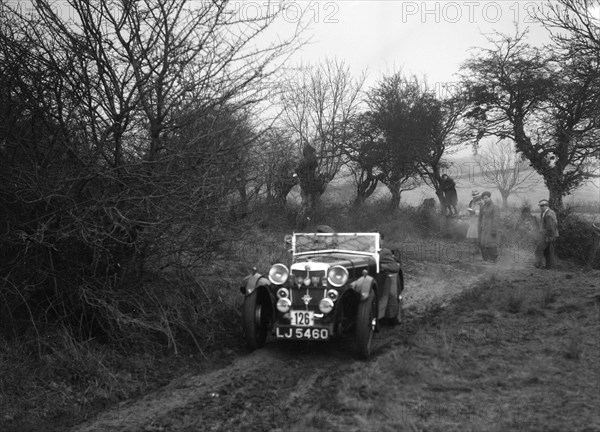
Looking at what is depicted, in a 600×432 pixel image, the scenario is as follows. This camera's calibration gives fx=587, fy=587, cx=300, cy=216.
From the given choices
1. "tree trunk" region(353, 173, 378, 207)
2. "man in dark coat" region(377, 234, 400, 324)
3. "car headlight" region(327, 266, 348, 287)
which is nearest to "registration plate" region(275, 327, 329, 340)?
"car headlight" region(327, 266, 348, 287)

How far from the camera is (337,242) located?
28.9 feet

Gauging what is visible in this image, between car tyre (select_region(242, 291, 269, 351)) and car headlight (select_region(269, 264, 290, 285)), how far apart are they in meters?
0.28

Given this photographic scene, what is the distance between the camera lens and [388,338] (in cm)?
823

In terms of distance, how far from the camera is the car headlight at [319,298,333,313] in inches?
275

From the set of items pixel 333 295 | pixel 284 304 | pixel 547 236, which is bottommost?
pixel 284 304

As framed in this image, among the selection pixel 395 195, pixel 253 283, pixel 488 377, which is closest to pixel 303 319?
pixel 253 283

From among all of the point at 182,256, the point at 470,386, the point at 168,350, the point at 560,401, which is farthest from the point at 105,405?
the point at 560,401

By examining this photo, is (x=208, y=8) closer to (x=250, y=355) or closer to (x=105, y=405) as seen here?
(x=250, y=355)

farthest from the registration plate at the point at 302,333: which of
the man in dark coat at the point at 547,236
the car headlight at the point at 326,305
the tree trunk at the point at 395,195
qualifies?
the tree trunk at the point at 395,195

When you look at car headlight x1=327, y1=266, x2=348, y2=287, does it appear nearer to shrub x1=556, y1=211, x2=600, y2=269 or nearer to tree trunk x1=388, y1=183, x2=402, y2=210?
shrub x1=556, y1=211, x2=600, y2=269

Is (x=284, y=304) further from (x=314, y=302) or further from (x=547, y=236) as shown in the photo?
(x=547, y=236)

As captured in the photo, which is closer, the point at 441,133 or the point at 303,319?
the point at 303,319

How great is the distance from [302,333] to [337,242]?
215 centimetres

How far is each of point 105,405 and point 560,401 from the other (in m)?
4.35
